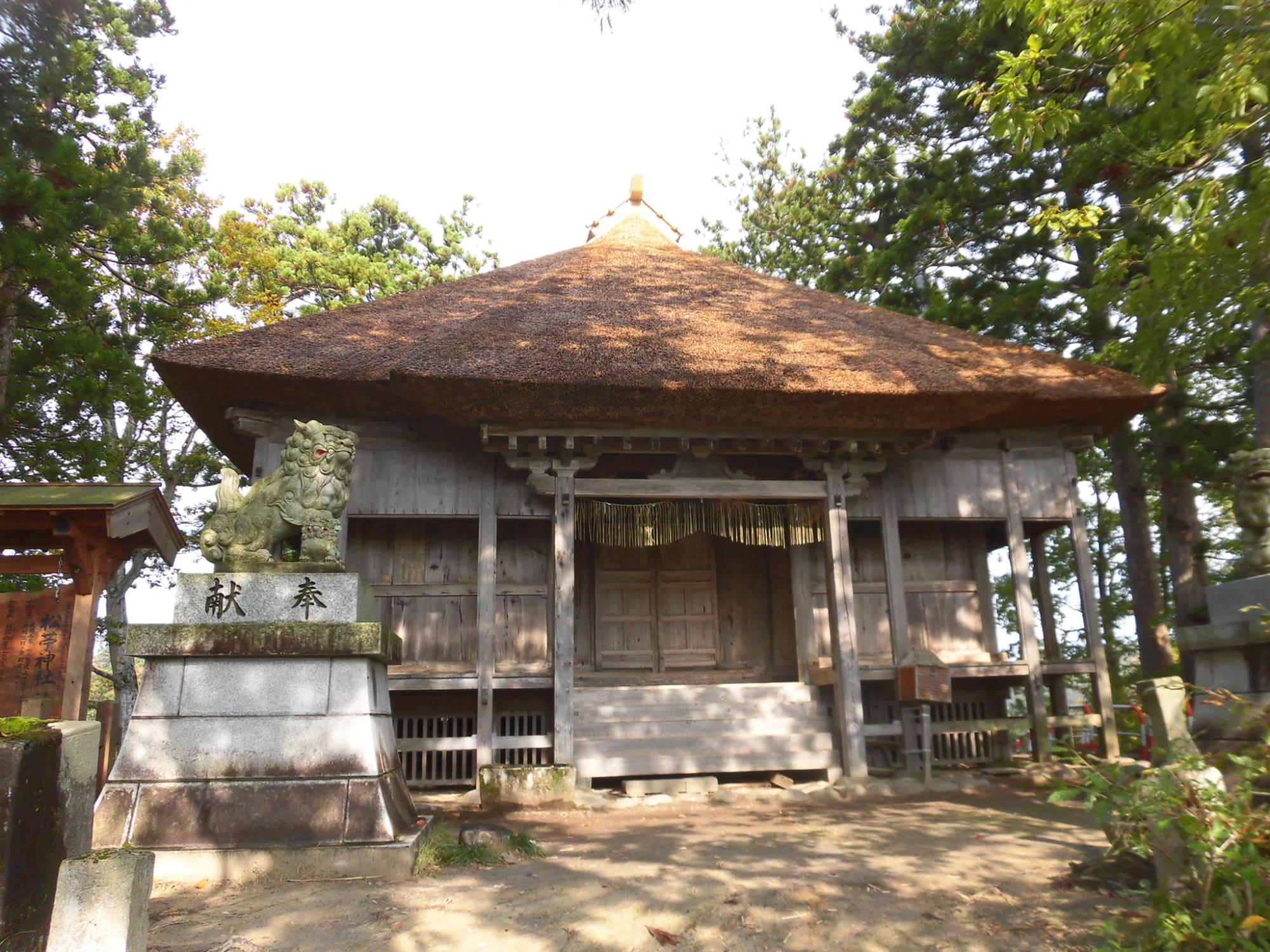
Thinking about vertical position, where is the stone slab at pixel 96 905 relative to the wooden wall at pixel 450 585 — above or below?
below

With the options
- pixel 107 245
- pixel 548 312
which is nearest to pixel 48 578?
pixel 107 245

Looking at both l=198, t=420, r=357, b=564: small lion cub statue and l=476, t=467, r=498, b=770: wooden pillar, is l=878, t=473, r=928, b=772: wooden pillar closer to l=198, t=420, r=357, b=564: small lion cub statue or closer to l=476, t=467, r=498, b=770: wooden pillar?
l=476, t=467, r=498, b=770: wooden pillar

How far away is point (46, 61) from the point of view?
3.39 meters

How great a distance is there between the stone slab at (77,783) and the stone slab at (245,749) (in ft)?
4.72

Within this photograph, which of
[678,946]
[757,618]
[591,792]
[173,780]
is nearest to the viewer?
[678,946]

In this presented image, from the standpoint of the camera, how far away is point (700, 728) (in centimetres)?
821

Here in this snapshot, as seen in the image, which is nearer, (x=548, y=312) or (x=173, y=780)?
(x=173, y=780)

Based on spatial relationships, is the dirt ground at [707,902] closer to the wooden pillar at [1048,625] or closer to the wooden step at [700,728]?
the wooden step at [700,728]

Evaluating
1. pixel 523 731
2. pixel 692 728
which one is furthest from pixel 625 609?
pixel 692 728

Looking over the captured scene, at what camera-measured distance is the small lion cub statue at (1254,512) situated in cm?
521

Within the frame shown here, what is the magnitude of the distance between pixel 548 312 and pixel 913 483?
14.7 feet

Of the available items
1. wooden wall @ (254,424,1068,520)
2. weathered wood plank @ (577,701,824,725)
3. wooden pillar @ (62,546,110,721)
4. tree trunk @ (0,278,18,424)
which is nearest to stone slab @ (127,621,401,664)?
wooden pillar @ (62,546,110,721)

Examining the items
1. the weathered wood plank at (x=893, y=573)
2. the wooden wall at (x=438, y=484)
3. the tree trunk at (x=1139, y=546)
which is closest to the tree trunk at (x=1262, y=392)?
the tree trunk at (x=1139, y=546)

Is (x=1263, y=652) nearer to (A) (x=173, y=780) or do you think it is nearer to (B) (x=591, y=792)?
(B) (x=591, y=792)
